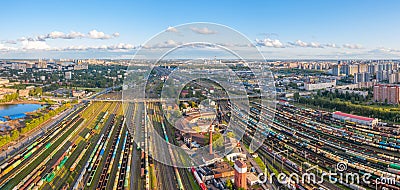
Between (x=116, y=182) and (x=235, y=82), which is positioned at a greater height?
(x=235, y=82)

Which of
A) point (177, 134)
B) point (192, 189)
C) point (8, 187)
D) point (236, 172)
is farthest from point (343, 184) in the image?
point (8, 187)

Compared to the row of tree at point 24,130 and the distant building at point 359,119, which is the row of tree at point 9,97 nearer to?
the row of tree at point 24,130

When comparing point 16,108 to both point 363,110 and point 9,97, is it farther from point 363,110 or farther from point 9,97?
point 363,110

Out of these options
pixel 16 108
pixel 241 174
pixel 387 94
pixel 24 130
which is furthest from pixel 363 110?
pixel 16 108

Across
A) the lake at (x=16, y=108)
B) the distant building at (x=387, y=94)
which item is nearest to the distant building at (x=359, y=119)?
the distant building at (x=387, y=94)

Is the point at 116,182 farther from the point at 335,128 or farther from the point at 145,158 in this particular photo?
the point at 335,128

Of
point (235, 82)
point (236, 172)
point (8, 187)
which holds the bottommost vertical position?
point (8, 187)
